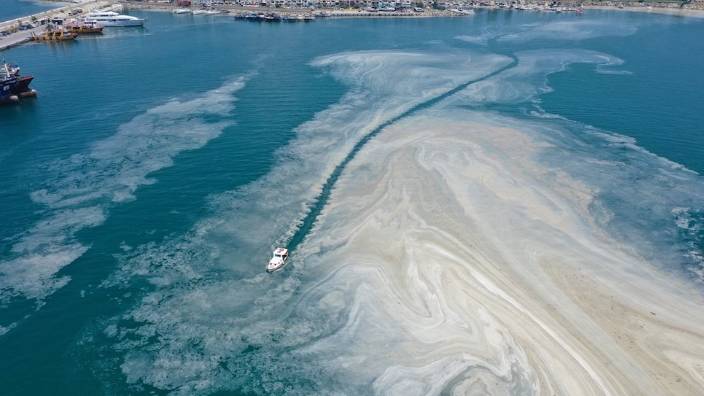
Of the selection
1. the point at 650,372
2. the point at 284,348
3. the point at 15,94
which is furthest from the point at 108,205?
the point at 650,372

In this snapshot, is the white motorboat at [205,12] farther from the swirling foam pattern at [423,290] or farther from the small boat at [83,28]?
the swirling foam pattern at [423,290]

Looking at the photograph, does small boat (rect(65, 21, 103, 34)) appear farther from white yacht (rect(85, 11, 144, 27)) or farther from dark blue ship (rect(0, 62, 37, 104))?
dark blue ship (rect(0, 62, 37, 104))

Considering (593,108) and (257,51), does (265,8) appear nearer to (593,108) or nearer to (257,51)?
(257,51)

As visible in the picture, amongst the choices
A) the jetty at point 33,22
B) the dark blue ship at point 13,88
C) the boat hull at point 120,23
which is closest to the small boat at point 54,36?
the jetty at point 33,22

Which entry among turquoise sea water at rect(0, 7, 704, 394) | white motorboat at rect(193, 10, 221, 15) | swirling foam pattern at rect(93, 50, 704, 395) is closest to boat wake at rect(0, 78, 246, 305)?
turquoise sea water at rect(0, 7, 704, 394)

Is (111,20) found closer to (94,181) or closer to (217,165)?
(94,181)
